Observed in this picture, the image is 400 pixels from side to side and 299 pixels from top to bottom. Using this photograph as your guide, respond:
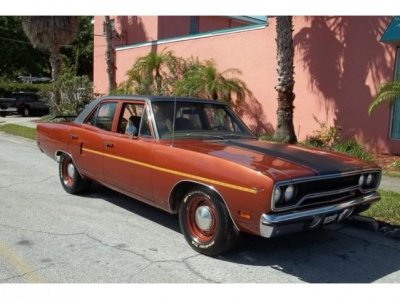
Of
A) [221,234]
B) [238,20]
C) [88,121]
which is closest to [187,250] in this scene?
[221,234]

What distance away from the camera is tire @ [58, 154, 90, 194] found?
6.97m

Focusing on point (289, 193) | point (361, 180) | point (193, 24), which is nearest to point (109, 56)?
point (193, 24)

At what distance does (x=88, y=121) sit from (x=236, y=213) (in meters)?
3.28

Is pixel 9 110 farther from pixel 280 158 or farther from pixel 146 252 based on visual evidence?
pixel 280 158

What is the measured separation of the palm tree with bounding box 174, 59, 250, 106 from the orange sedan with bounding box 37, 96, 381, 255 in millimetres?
7626

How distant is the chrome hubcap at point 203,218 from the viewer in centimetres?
460

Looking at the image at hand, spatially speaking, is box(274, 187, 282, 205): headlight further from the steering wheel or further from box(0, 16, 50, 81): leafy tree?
box(0, 16, 50, 81): leafy tree

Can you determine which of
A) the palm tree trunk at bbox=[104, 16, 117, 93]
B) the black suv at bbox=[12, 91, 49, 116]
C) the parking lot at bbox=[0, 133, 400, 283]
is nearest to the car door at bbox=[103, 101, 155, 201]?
the parking lot at bbox=[0, 133, 400, 283]

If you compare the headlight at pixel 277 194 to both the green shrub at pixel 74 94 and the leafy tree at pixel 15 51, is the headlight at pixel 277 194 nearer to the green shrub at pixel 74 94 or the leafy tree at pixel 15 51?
the green shrub at pixel 74 94

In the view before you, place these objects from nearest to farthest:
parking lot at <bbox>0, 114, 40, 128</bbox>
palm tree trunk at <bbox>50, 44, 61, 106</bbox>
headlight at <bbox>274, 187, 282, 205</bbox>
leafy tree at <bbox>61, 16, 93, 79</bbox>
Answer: headlight at <bbox>274, 187, 282, 205</bbox> < parking lot at <bbox>0, 114, 40, 128</bbox> < palm tree trunk at <bbox>50, 44, 61, 106</bbox> < leafy tree at <bbox>61, 16, 93, 79</bbox>

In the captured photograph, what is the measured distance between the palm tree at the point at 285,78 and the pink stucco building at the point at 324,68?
4.38 ft

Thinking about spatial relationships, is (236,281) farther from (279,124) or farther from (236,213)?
(279,124)

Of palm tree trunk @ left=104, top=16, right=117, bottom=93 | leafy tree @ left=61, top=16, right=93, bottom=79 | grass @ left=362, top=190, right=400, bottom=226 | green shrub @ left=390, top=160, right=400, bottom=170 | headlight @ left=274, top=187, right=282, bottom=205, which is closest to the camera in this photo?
headlight @ left=274, top=187, right=282, bottom=205

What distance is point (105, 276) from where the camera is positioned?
13.3 feet
